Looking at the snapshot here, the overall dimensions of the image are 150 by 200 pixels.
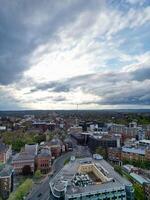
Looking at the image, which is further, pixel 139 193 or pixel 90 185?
pixel 139 193

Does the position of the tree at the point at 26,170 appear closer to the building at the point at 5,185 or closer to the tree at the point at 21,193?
the tree at the point at 21,193

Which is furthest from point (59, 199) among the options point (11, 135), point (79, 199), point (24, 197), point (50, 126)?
point (50, 126)

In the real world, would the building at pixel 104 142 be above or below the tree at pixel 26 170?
above

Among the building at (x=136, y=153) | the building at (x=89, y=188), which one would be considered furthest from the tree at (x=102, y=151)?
the building at (x=89, y=188)

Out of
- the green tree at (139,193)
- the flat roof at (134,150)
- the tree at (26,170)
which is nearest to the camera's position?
the green tree at (139,193)

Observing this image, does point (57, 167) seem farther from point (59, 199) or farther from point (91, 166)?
point (59, 199)

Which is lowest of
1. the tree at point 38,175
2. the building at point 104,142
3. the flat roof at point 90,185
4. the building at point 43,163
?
the tree at point 38,175

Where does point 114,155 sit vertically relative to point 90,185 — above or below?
below

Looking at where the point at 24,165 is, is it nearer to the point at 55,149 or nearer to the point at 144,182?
the point at 55,149

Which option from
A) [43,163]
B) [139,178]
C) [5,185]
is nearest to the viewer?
[5,185]

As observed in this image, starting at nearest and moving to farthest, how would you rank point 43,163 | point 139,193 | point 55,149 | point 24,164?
point 139,193
point 24,164
point 43,163
point 55,149

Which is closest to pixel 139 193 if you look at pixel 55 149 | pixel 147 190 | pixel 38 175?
pixel 147 190
